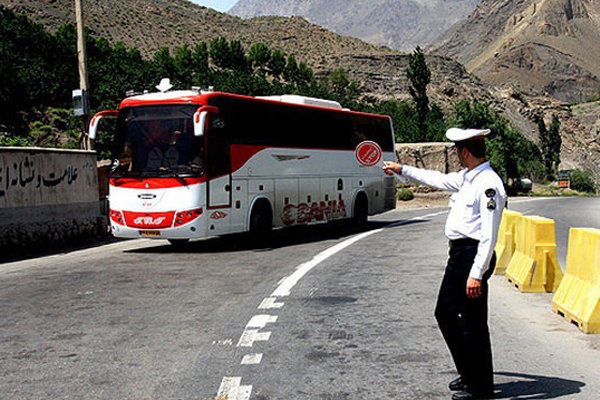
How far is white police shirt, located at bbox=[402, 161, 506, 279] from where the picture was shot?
5246 millimetres

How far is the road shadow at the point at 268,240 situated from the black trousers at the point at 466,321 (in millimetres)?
11857

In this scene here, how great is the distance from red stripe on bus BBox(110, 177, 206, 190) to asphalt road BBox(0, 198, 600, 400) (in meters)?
2.44

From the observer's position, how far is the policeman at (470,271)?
5.30 m

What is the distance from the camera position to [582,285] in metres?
8.13

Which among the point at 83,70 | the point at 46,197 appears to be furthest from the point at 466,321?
the point at 83,70

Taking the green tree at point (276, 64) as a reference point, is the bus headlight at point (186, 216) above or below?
below

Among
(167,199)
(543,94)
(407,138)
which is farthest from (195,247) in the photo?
(543,94)

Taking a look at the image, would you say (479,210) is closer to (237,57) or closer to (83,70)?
(83,70)

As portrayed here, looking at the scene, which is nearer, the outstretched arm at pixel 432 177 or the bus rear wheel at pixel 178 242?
the outstretched arm at pixel 432 177

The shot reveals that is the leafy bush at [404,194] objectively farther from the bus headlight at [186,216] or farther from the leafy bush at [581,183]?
the leafy bush at [581,183]

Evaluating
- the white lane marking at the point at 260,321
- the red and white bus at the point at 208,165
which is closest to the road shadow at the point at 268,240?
the red and white bus at the point at 208,165

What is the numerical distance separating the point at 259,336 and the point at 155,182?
904 centimetres

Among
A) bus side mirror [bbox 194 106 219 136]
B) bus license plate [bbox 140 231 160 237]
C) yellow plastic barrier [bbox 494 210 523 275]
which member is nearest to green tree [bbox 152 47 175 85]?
bus license plate [bbox 140 231 160 237]

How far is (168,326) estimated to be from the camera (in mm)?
8227
